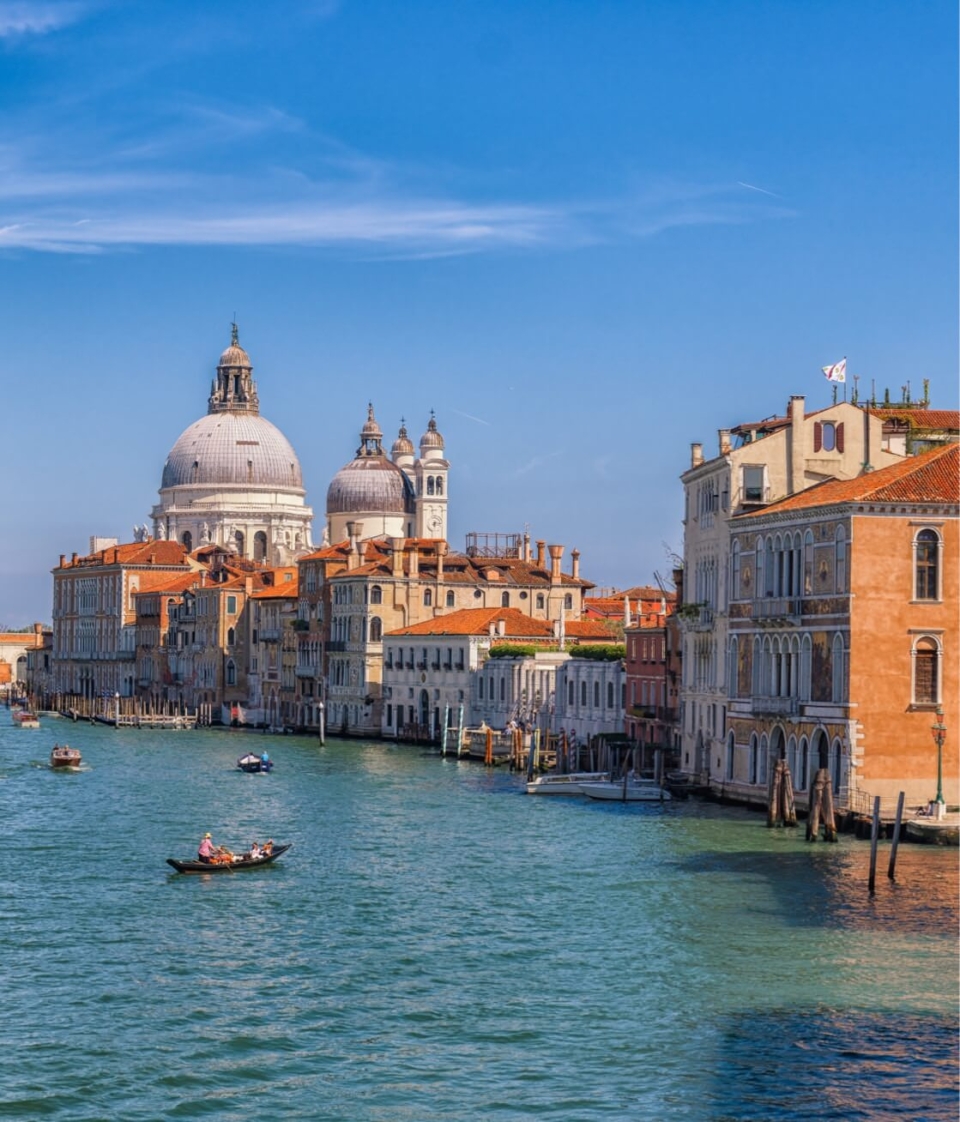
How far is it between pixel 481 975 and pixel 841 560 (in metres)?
16.0

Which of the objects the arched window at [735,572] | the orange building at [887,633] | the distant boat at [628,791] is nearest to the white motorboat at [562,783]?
the distant boat at [628,791]

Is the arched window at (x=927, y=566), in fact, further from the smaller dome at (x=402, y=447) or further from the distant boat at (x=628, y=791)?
the smaller dome at (x=402, y=447)

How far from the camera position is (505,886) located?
32500mm

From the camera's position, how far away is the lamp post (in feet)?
121

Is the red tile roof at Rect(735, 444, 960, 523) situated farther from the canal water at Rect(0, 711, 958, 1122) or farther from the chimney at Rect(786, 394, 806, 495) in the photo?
the canal water at Rect(0, 711, 958, 1122)

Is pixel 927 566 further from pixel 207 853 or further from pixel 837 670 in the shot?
pixel 207 853

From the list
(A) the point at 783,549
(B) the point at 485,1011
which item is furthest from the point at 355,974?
(A) the point at 783,549

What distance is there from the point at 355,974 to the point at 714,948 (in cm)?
458

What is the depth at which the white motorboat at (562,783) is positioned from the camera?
161ft

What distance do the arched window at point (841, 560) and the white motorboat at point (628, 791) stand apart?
27.9 feet

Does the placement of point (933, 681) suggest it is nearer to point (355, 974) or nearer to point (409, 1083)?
point (355, 974)

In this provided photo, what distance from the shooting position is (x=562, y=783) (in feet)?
162

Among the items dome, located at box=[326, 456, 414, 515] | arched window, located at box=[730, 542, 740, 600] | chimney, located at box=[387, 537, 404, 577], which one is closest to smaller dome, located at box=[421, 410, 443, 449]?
dome, located at box=[326, 456, 414, 515]

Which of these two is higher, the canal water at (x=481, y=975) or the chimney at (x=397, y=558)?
the chimney at (x=397, y=558)
